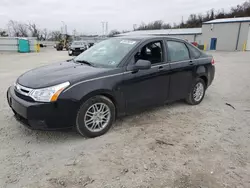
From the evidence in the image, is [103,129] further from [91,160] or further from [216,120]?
[216,120]

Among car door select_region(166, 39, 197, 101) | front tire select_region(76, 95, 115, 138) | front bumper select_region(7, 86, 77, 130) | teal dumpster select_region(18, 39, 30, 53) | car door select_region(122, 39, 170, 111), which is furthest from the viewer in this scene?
teal dumpster select_region(18, 39, 30, 53)

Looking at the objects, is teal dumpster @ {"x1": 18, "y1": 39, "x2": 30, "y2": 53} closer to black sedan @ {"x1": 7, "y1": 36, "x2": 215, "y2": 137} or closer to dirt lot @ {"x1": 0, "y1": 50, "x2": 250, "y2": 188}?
dirt lot @ {"x1": 0, "y1": 50, "x2": 250, "y2": 188}

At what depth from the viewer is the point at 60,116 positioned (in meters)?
2.99

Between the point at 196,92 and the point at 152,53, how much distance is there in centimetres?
165

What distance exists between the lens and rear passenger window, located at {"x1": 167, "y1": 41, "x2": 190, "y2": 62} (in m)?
4.33

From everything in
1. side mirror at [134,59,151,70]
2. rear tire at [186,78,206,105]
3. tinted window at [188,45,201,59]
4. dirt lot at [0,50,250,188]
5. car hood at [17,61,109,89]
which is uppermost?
tinted window at [188,45,201,59]

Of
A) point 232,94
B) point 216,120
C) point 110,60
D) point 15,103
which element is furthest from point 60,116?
point 232,94

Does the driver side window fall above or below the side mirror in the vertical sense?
above

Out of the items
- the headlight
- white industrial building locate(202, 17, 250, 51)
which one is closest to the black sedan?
the headlight

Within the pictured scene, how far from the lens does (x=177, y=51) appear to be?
4500mm

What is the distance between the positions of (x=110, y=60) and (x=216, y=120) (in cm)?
234

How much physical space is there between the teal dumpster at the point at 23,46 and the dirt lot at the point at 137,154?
24.0m

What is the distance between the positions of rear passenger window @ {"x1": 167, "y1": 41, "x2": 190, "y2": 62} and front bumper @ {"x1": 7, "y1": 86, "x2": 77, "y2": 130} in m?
2.30

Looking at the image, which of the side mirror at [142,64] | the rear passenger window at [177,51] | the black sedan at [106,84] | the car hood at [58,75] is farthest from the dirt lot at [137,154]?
the rear passenger window at [177,51]
